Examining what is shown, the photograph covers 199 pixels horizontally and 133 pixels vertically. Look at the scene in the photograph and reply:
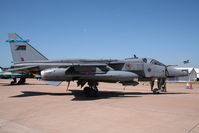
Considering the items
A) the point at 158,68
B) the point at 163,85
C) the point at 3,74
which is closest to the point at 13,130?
the point at 158,68

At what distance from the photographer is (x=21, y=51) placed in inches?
578

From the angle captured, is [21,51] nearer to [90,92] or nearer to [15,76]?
[90,92]

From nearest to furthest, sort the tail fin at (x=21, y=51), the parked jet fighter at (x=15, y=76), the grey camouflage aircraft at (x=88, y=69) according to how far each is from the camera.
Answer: the grey camouflage aircraft at (x=88, y=69), the tail fin at (x=21, y=51), the parked jet fighter at (x=15, y=76)

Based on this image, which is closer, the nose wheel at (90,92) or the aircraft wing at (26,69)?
the nose wheel at (90,92)

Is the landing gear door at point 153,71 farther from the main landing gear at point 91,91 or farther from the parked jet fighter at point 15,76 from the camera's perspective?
the parked jet fighter at point 15,76

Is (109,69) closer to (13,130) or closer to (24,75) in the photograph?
(13,130)

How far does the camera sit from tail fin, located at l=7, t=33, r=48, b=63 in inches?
575

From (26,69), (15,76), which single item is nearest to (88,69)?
(26,69)

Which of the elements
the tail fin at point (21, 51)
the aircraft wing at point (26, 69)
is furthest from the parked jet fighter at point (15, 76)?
the aircraft wing at point (26, 69)

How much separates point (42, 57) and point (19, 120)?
9411 mm

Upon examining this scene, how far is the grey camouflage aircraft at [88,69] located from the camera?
1178 cm

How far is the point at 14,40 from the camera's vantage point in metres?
14.8

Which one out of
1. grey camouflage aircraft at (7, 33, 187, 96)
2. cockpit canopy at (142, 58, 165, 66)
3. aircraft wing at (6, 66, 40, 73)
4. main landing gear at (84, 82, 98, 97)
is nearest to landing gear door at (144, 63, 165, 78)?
grey camouflage aircraft at (7, 33, 187, 96)

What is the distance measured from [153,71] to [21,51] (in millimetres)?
11003
